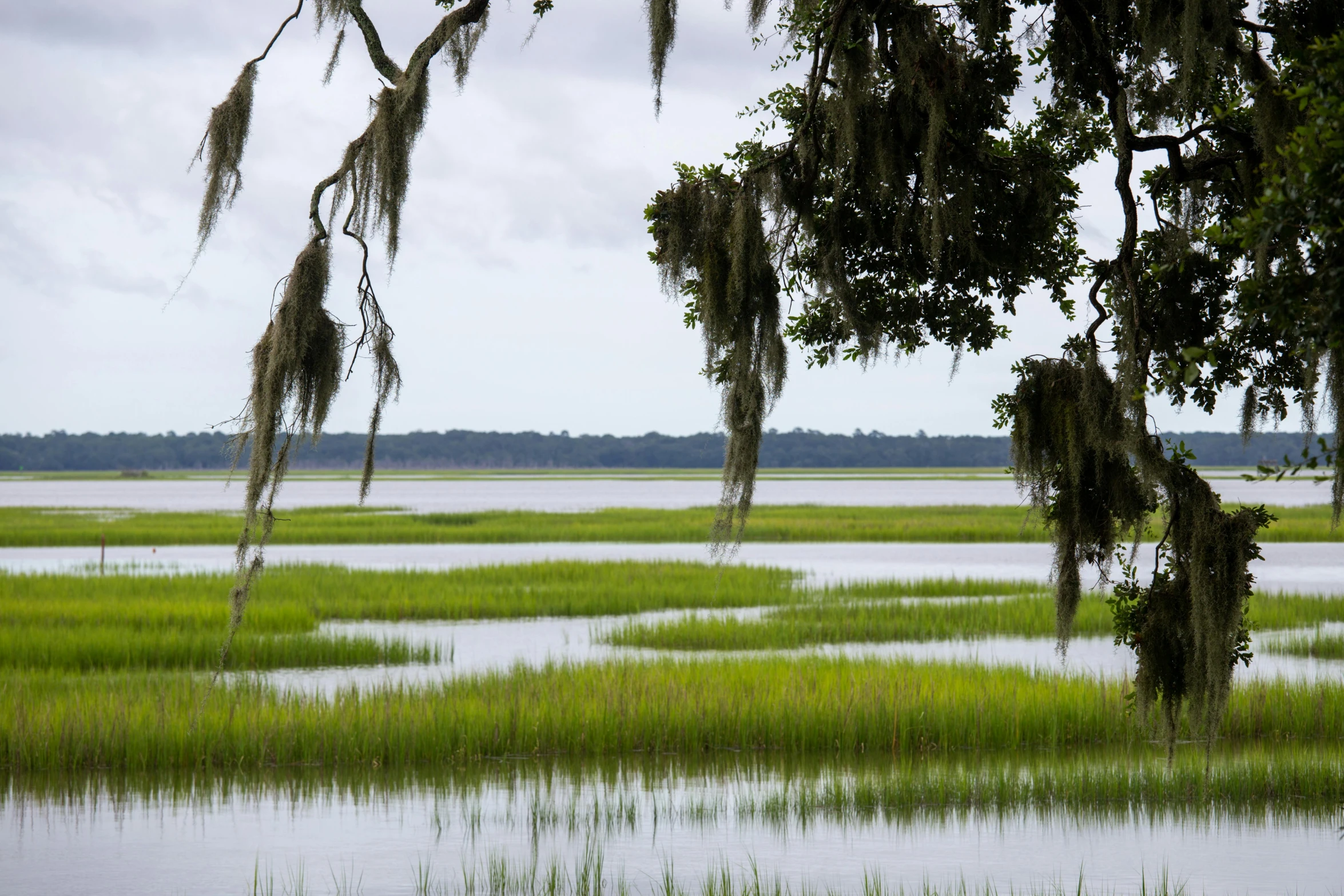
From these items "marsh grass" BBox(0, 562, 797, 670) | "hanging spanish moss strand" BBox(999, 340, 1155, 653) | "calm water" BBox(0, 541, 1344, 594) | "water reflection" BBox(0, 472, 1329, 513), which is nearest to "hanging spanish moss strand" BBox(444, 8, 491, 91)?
"hanging spanish moss strand" BBox(999, 340, 1155, 653)

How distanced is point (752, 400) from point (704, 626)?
13.4m

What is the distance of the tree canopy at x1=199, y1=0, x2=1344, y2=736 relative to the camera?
6.47m

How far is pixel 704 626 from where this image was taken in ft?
65.5

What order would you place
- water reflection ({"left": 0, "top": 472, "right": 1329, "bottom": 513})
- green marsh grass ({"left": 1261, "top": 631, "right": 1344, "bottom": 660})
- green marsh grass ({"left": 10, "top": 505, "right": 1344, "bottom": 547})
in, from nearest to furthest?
green marsh grass ({"left": 1261, "top": 631, "right": 1344, "bottom": 660}), green marsh grass ({"left": 10, "top": 505, "right": 1344, "bottom": 547}), water reflection ({"left": 0, "top": 472, "right": 1329, "bottom": 513})

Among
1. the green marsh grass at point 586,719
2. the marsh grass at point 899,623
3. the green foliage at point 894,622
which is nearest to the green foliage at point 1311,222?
the green marsh grass at point 586,719

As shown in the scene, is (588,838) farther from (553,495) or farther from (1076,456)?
(553,495)

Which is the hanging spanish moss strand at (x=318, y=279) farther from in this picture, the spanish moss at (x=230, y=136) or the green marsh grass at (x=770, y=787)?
the green marsh grass at (x=770, y=787)

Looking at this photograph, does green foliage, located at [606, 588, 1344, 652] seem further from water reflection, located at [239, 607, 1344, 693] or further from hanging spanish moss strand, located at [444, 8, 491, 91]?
hanging spanish moss strand, located at [444, 8, 491, 91]

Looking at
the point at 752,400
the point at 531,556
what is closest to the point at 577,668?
the point at 752,400

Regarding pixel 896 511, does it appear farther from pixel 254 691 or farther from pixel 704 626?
pixel 254 691

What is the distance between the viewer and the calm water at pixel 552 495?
242 feet

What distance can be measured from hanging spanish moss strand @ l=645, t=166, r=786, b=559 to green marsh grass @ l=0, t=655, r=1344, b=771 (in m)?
5.64

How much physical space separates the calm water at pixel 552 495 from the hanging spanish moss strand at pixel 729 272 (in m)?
47.7

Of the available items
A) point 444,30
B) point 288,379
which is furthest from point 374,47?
point 288,379
